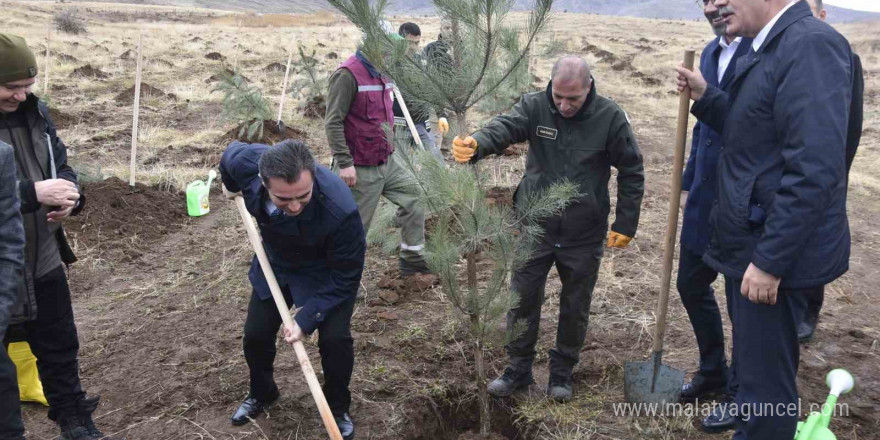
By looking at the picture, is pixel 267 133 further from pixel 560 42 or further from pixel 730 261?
pixel 730 261

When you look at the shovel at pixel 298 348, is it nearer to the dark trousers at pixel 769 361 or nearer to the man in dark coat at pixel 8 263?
the man in dark coat at pixel 8 263

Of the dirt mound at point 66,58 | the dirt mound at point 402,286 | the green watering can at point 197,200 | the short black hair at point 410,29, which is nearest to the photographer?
the dirt mound at point 402,286

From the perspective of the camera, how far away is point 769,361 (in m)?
2.16

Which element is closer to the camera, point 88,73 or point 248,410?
point 248,410

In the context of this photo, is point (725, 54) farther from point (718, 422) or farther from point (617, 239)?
point (718, 422)

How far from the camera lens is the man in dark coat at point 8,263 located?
6.21 feet

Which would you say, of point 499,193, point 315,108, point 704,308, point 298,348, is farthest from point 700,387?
point 315,108

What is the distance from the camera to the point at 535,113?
2.89m

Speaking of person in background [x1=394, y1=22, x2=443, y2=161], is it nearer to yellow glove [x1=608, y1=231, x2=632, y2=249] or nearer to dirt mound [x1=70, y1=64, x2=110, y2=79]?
yellow glove [x1=608, y1=231, x2=632, y2=249]

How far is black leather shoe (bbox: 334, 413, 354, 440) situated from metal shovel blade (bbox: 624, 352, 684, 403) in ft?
4.39

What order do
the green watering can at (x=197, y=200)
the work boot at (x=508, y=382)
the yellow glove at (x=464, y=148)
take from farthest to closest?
the green watering can at (x=197, y=200)
the work boot at (x=508, y=382)
the yellow glove at (x=464, y=148)

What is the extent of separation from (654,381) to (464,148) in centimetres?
147

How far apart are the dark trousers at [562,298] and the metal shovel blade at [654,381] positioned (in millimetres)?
297

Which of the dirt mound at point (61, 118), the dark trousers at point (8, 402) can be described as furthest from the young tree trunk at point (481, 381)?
the dirt mound at point (61, 118)
